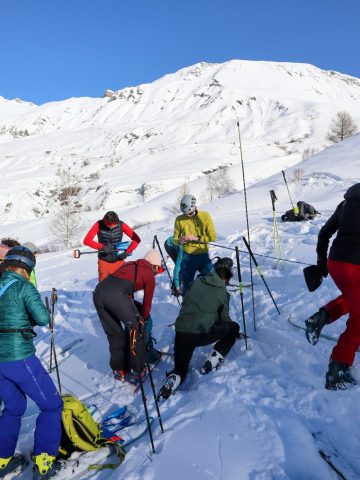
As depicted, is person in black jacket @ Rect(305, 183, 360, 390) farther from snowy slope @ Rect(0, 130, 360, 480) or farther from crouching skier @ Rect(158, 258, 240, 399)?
crouching skier @ Rect(158, 258, 240, 399)

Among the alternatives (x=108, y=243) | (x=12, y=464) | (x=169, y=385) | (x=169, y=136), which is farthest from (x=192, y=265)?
(x=169, y=136)

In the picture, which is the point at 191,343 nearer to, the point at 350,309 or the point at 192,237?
the point at 350,309

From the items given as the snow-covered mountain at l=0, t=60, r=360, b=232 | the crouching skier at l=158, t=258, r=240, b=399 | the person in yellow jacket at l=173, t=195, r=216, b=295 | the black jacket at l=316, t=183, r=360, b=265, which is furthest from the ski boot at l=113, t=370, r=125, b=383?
the snow-covered mountain at l=0, t=60, r=360, b=232

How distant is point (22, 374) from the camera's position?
322 cm

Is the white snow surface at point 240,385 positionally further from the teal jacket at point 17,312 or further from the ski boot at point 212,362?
the teal jacket at point 17,312

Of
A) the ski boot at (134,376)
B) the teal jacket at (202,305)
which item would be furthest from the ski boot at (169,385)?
the ski boot at (134,376)

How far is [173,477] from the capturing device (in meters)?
2.86

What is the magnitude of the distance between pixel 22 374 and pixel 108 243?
12.5 feet

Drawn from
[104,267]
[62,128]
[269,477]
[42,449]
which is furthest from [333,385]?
[62,128]

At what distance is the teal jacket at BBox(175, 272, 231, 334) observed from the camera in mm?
4469

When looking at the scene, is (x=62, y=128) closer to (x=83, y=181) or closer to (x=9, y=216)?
(x=83, y=181)

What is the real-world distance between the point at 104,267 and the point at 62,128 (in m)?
190

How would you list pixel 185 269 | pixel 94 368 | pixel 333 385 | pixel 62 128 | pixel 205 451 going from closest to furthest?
pixel 205 451 → pixel 333 385 → pixel 94 368 → pixel 185 269 → pixel 62 128

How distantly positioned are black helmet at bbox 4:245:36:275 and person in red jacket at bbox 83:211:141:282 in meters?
3.09
